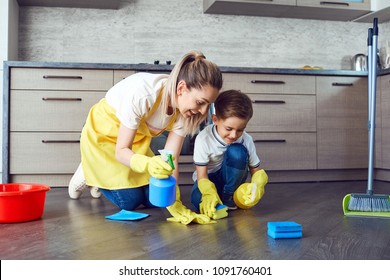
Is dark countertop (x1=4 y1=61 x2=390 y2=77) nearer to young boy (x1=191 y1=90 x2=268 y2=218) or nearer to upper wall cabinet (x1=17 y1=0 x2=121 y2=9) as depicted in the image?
upper wall cabinet (x1=17 y1=0 x2=121 y2=9)

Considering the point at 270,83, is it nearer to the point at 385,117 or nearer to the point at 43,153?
the point at 385,117

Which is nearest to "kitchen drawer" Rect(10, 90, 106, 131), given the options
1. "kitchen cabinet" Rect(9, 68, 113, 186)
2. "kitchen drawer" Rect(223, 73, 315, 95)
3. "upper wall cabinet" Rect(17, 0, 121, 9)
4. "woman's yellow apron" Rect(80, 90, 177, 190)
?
"kitchen cabinet" Rect(9, 68, 113, 186)

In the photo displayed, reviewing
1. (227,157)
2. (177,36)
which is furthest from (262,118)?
(227,157)

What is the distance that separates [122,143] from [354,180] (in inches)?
86.4

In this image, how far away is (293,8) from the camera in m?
3.34

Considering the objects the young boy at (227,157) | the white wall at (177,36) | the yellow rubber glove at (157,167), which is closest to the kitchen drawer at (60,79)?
the white wall at (177,36)

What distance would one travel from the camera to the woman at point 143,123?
4.85ft

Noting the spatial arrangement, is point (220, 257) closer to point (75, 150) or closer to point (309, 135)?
point (75, 150)

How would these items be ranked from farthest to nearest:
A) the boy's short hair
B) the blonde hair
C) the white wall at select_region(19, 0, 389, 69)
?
the white wall at select_region(19, 0, 389, 69), the boy's short hair, the blonde hair

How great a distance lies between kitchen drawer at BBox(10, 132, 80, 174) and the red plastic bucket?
1150 mm

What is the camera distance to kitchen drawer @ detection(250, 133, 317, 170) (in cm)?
302

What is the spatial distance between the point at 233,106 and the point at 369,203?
2.25 ft

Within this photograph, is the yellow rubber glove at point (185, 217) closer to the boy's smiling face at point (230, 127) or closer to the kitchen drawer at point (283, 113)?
the boy's smiling face at point (230, 127)

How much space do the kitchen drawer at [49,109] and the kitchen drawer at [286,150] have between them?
115cm
